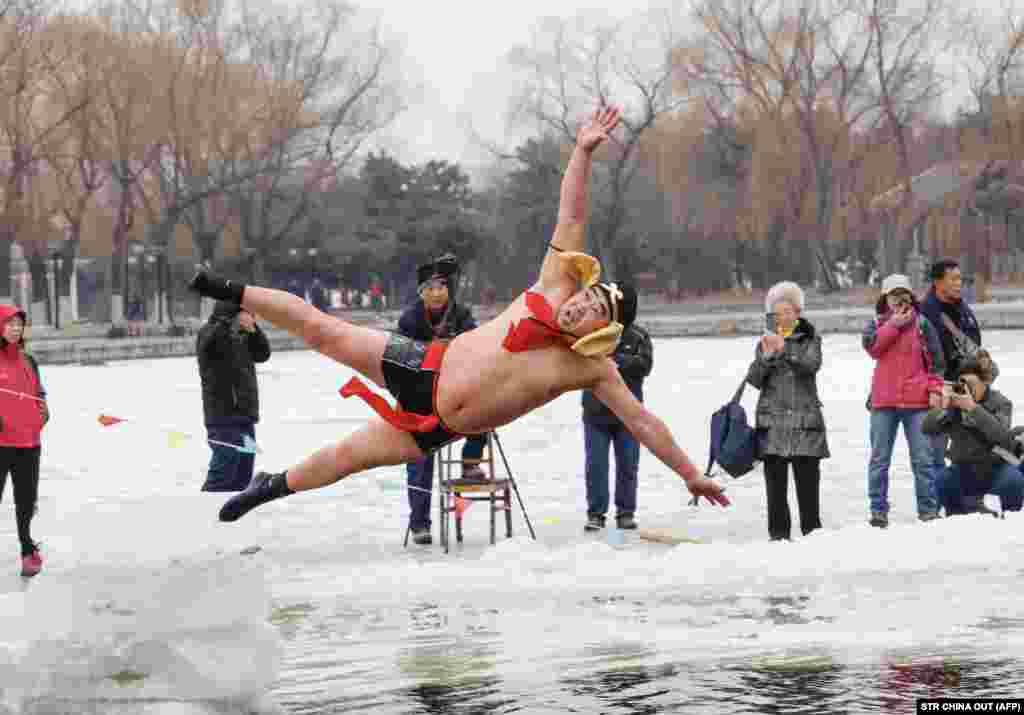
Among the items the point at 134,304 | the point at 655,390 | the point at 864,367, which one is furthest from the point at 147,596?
the point at 134,304

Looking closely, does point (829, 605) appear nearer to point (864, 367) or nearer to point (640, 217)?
point (864, 367)

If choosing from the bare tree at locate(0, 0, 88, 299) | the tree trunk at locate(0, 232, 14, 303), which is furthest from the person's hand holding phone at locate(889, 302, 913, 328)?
the tree trunk at locate(0, 232, 14, 303)

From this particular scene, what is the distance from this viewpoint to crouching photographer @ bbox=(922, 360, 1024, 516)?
11.9 metres

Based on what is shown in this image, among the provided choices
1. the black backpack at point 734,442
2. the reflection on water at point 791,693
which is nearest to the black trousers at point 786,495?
the black backpack at point 734,442

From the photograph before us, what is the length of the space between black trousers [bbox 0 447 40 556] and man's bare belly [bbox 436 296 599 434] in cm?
472

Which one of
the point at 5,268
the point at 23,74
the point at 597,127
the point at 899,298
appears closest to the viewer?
the point at 597,127

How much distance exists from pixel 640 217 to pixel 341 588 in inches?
3222

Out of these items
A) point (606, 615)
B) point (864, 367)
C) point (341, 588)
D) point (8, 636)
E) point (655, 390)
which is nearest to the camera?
point (8, 636)

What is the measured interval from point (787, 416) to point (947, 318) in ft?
5.65

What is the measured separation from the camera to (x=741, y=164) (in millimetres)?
80375

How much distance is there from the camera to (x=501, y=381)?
23.8 ft

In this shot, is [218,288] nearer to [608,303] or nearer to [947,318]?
[608,303]

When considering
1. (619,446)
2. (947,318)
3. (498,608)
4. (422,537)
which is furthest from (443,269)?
(947,318)

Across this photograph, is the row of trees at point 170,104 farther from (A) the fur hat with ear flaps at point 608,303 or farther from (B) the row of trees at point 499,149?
(A) the fur hat with ear flaps at point 608,303
